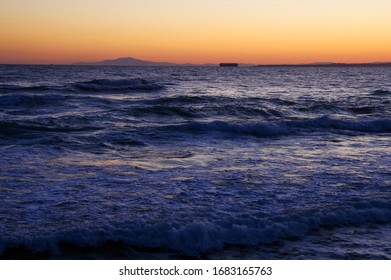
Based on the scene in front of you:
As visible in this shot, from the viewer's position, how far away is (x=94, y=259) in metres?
5.41

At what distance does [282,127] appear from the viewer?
16.7 m

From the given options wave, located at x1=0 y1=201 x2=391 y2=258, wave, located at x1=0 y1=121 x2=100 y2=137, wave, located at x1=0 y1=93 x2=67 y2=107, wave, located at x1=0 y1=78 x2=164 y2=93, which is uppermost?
wave, located at x1=0 y1=78 x2=164 y2=93

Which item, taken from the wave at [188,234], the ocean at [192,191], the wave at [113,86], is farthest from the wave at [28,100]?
the wave at [188,234]

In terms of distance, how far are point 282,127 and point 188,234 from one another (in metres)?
11.3

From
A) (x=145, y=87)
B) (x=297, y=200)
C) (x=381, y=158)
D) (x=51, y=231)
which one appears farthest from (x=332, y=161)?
(x=145, y=87)

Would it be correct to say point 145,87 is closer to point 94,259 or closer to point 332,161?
point 332,161

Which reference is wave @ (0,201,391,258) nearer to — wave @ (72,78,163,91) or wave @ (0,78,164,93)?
wave @ (0,78,164,93)

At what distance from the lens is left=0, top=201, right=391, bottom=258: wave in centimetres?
564

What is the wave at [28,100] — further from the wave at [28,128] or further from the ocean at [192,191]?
the wave at [28,128]

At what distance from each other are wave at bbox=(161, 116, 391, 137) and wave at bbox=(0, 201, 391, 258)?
Answer: 860 centimetres

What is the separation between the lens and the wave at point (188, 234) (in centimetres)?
564

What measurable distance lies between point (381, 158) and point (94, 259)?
8.24m

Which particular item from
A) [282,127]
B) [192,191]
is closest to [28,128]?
[192,191]

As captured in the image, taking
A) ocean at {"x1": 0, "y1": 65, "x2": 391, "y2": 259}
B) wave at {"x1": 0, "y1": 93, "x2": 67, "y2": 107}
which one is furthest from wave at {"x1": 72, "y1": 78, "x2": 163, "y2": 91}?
ocean at {"x1": 0, "y1": 65, "x2": 391, "y2": 259}
